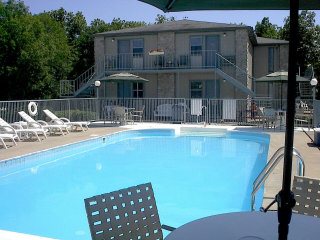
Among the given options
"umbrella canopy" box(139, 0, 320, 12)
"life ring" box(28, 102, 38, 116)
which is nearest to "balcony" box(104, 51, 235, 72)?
"life ring" box(28, 102, 38, 116)

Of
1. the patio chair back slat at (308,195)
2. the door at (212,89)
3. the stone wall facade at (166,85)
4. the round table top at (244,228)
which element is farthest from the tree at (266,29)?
the round table top at (244,228)

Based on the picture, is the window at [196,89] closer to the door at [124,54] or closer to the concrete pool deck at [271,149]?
the door at [124,54]

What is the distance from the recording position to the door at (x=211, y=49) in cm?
2336

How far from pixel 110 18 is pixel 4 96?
21.2m

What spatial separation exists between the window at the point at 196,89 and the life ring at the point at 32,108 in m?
10.2

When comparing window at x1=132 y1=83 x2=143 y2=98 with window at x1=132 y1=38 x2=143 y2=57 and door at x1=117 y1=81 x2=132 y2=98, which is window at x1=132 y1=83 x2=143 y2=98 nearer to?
door at x1=117 y1=81 x2=132 y2=98

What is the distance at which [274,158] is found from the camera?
4020 millimetres

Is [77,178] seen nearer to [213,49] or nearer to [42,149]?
[42,149]

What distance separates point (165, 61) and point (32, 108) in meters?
9.50

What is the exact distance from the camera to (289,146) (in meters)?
2.11

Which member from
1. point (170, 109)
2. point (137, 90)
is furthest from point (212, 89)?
point (137, 90)

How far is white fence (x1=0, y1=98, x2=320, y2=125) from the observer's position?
19.2m

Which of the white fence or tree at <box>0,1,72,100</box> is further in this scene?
tree at <box>0,1,72,100</box>

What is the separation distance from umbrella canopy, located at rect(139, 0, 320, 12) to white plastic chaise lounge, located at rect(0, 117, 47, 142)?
9877 mm
